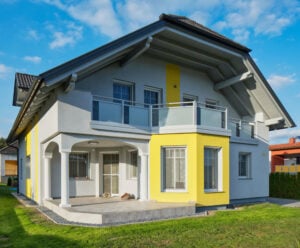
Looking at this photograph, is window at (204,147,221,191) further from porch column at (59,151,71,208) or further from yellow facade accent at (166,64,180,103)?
porch column at (59,151,71,208)

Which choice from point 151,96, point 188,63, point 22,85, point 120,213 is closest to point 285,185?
point 188,63

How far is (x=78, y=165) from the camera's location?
1445cm

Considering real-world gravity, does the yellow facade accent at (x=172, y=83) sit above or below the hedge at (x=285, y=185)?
above

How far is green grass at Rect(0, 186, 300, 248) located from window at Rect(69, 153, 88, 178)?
4065 mm

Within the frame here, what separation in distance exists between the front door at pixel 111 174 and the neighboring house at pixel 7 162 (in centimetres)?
2762

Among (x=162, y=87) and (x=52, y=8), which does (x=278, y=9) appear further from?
(x=52, y=8)

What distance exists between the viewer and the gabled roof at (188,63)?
1041 centimetres

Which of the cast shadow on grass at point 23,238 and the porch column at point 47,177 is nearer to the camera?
the cast shadow on grass at point 23,238

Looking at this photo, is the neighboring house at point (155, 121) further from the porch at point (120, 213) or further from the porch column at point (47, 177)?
the porch at point (120, 213)

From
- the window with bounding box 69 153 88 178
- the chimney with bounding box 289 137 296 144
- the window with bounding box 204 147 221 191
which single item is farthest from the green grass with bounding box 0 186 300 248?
the chimney with bounding box 289 137 296 144

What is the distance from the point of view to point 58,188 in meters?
13.7

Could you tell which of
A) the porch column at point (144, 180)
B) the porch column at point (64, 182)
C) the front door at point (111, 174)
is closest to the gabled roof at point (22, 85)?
the front door at point (111, 174)

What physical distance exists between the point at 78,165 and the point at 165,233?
25.0ft

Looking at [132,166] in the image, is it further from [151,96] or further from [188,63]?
[188,63]
